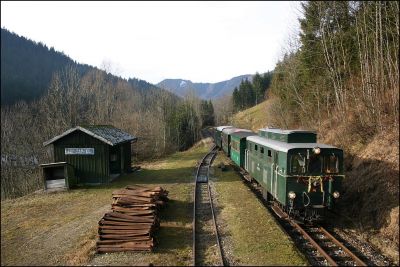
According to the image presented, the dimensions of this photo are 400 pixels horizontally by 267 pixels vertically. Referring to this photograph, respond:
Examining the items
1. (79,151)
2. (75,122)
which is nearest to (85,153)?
(79,151)

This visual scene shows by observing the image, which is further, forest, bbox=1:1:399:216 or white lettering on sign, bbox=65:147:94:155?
white lettering on sign, bbox=65:147:94:155

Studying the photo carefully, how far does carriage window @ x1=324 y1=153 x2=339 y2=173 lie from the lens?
13.4m

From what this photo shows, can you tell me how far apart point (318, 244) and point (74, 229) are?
9.60m

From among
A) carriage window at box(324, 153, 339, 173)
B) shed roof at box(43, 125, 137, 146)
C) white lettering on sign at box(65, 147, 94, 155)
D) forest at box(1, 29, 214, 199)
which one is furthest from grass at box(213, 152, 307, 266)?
forest at box(1, 29, 214, 199)

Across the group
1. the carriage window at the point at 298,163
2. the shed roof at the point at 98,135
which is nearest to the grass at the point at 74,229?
the shed roof at the point at 98,135

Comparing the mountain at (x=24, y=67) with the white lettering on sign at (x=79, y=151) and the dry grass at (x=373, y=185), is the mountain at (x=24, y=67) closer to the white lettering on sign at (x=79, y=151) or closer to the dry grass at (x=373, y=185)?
the white lettering on sign at (x=79, y=151)

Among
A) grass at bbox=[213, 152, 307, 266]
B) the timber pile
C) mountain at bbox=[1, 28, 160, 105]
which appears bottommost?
grass at bbox=[213, 152, 307, 266]

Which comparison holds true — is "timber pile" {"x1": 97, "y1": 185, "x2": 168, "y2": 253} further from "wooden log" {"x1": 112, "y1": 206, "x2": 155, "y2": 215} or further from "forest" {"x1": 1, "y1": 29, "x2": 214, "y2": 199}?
"forest" {"x1": 1, "y1": 29, "x2": 214, "y2": 199}

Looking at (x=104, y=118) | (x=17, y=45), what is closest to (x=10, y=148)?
(x=104, y=118)

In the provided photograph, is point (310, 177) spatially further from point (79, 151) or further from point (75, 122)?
point (75, 122)

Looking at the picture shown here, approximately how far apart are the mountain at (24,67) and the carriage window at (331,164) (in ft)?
236

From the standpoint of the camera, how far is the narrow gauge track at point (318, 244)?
10664mm

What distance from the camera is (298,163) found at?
13305mm

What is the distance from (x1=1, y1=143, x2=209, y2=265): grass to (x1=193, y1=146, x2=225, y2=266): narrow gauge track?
0.31 m
